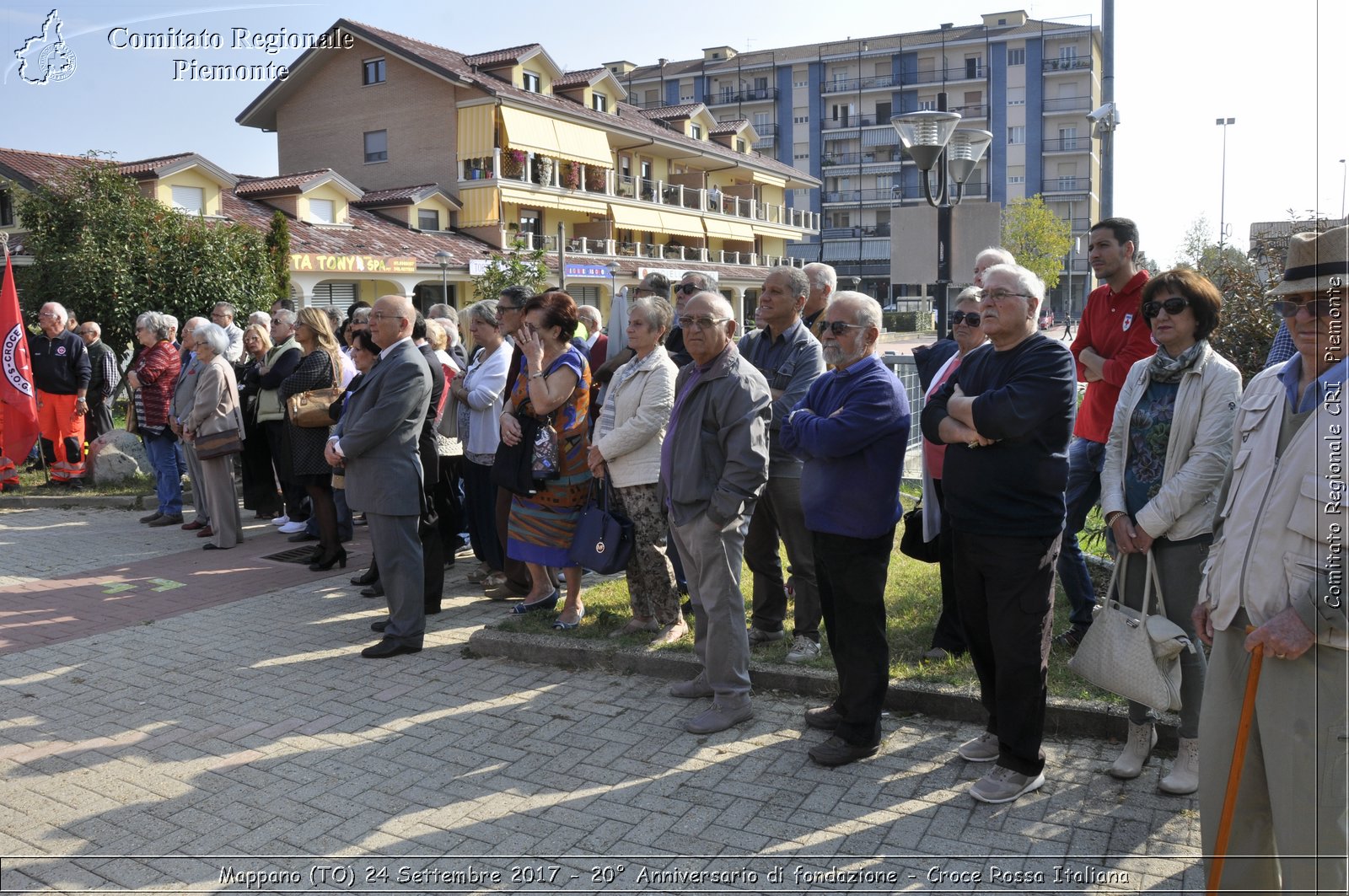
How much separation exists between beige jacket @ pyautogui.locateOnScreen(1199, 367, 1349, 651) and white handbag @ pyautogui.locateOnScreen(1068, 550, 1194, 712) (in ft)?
2.42

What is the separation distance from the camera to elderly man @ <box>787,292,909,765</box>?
4500mm

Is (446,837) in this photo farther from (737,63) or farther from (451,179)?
(737,63)

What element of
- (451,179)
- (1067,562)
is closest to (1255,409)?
(1067,562)

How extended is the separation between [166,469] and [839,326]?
861 cm

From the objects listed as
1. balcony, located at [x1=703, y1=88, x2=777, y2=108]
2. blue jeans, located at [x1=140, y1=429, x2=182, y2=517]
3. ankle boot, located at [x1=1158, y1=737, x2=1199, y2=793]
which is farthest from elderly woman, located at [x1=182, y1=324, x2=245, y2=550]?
balcony, located at [x1=703, y1=88, x2=777, y2=108]

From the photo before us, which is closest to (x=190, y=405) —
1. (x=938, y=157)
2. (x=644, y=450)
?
(x=644, y=450)

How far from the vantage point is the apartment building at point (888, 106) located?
7425cm

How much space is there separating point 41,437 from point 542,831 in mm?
12201

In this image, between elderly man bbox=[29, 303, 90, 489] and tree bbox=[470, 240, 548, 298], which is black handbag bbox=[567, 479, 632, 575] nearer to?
elderly man bbox=[29, 303, 90, 489]

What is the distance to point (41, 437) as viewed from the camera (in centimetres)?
1338

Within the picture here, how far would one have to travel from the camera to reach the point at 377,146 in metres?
41.4

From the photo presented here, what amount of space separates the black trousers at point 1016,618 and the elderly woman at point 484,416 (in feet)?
13.5

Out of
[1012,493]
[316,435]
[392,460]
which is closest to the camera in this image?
[1012,493]

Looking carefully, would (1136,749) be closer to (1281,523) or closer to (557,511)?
(1281,523)
